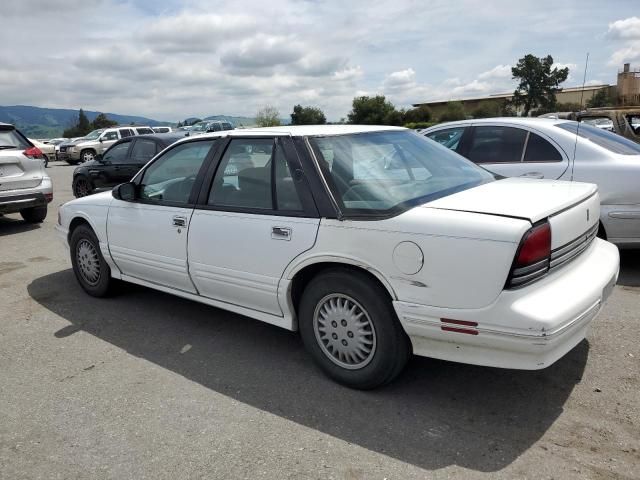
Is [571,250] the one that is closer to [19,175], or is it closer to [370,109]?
[19,175]

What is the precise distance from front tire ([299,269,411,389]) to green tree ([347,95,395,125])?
6221cm

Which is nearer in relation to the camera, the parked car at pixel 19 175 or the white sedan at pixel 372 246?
the white sedan at pixel 372 246

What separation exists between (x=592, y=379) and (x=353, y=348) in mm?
1509

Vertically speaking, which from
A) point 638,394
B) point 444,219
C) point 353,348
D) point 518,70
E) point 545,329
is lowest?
point 638,394

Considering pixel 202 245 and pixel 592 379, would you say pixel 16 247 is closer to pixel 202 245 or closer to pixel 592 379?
pixel 202 245

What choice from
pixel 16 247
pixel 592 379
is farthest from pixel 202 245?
pixel 16 247

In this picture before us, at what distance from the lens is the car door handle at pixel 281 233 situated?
3.36m

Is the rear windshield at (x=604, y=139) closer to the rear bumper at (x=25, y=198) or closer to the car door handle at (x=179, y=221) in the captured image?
the car door handle at (x=179, y=221)

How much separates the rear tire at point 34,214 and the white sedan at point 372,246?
6.04m

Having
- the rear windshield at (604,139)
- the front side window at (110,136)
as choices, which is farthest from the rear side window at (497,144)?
the front side window at (110,136)

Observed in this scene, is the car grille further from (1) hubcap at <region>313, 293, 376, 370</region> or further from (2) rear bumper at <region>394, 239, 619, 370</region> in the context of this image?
(1) hubcap at <region>313, 293, 376, 370</region>

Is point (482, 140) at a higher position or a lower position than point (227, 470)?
higher

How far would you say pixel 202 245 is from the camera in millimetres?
3891

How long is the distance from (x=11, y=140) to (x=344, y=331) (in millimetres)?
8036
